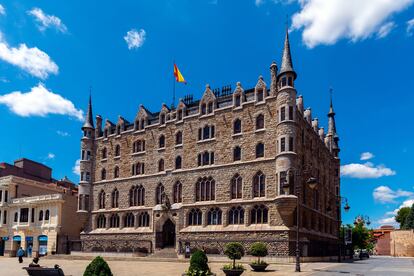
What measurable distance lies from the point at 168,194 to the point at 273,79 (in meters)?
17.3

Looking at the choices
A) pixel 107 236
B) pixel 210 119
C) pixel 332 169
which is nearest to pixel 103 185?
pixel 107 236

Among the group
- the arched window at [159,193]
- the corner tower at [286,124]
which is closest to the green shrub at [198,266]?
the corner tower at [286,124]

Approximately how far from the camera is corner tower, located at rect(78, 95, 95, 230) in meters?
53.5

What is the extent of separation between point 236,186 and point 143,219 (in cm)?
1325

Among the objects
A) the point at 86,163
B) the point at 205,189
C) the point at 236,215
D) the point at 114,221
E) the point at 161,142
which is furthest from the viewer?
the point at 86,163

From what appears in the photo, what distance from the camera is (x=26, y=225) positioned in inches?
2176

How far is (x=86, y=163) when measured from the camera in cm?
5447

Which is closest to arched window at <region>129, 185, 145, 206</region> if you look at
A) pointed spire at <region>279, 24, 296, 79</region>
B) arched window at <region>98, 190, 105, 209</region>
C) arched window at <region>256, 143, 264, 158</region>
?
arched window at <region>98, 190, 105, 209</region>

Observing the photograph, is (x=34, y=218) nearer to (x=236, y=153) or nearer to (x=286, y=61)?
(x=236, y=153)

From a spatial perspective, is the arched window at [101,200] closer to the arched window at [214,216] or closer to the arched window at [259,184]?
the arched window at [214,216]

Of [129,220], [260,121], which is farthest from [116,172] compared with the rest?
[260,121]

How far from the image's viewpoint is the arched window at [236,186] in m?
41.3

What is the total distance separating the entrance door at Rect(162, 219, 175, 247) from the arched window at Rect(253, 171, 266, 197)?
11494 millimetres

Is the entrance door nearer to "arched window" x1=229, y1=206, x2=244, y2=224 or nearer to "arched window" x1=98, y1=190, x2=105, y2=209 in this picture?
"arched window" x1=229, y1=206, x2=244, y2=224
